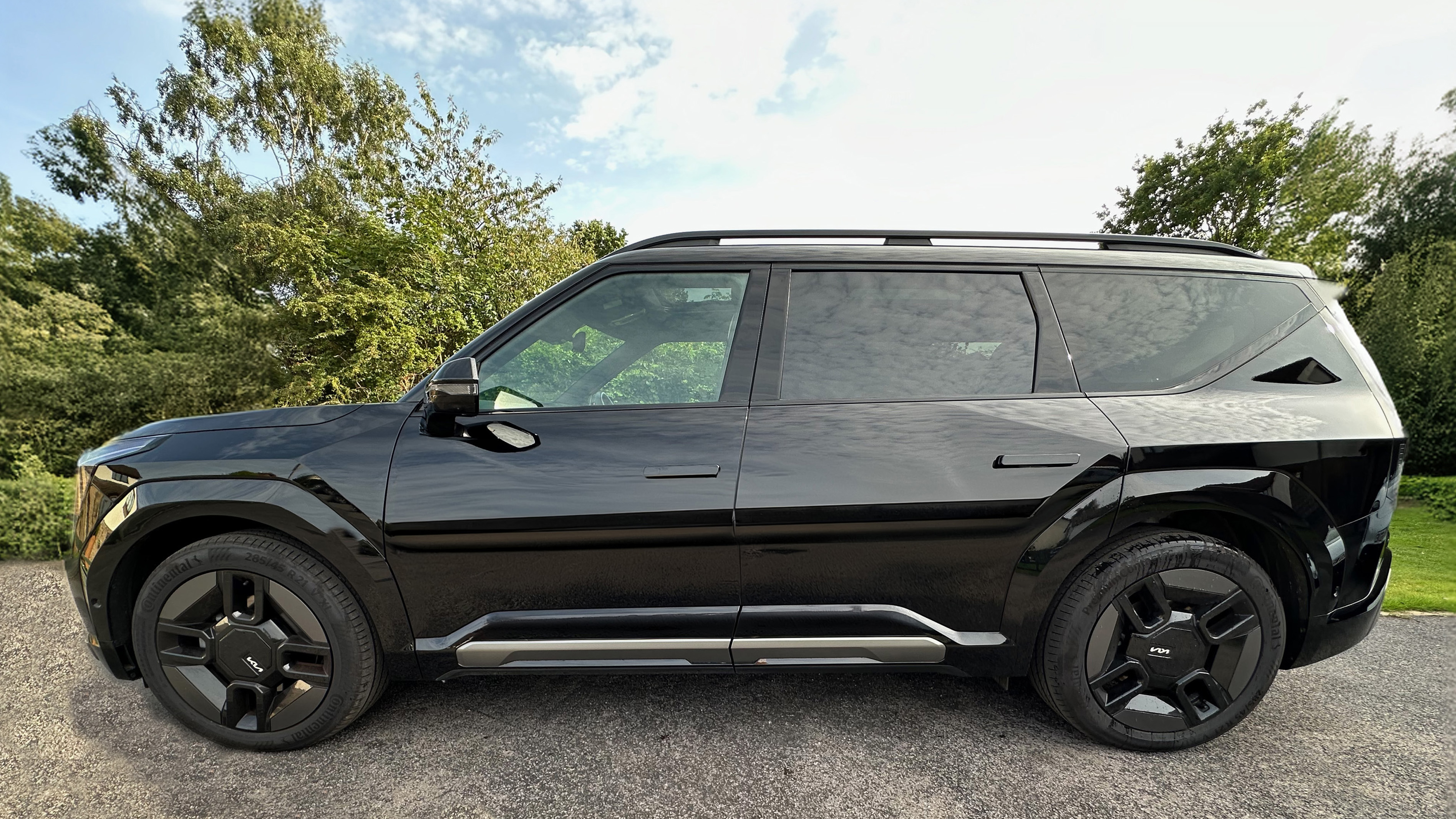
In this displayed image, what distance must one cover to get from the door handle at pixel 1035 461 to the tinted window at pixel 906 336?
0.84 ft

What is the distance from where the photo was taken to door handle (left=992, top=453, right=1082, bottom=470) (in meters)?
1.94

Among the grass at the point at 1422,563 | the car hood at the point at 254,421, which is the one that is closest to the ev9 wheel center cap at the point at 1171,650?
the grass at the point at 1422,563

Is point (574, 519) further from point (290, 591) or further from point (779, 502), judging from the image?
point (290, 591)

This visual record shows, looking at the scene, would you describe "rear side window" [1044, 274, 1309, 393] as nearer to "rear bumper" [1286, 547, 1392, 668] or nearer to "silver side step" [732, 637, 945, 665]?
"rear bumper" [1286, 547, 1392, 668]

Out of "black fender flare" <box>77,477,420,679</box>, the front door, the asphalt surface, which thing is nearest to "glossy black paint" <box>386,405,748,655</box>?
the front door

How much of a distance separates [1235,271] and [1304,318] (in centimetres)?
29

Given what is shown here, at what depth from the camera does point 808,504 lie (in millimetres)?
1916

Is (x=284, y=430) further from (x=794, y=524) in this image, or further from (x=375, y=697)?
(x=794, y=524)

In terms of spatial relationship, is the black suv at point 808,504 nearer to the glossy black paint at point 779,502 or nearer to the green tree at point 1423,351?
the glossy black paint at point 779,502

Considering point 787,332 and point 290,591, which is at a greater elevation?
point 787,332

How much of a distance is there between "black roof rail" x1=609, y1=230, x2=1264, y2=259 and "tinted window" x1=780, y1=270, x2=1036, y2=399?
0.74 feet

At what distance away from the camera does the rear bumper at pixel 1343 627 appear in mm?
2086

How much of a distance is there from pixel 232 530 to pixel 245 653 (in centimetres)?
46

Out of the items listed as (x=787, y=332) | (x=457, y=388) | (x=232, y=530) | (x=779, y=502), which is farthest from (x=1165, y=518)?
(x=232, y=530)
